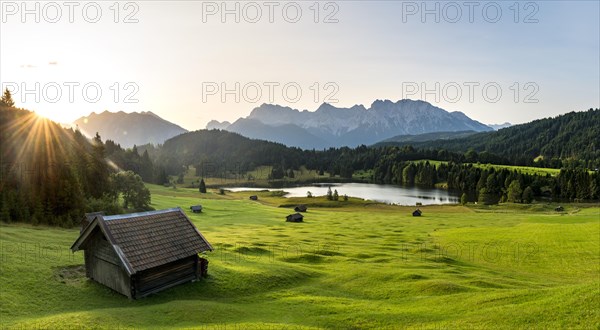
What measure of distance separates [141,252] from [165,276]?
2.89 metres

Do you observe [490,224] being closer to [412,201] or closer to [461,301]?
[461,301]

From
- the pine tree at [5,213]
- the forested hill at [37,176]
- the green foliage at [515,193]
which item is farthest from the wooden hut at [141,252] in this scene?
the green foliage at [515,193]

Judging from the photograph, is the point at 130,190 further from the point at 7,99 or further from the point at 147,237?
the point at 147,237

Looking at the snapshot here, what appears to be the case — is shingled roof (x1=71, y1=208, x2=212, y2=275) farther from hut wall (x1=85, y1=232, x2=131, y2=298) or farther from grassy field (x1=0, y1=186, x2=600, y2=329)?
grassy field (x1=0, y1=186, x2=600, y2=329)


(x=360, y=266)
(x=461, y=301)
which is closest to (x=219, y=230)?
(x=360, y=266)

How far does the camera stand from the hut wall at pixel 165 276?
2641 cm

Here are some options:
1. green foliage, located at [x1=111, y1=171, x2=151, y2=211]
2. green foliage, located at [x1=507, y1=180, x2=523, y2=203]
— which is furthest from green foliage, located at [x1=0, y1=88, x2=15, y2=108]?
green foliage, located at [x1=507, y1=180, x2=523, y2=203]

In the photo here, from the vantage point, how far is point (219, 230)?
6272 centimetres

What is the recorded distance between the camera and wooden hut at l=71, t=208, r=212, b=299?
86.1ft

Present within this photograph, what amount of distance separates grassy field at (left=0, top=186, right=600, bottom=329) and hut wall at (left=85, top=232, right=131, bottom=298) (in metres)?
0.68

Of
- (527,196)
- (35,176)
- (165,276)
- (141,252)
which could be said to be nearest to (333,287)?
(165,276)

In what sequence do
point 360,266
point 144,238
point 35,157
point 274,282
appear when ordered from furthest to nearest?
point 35,157
point 360,266
point 274,282
point 144,238

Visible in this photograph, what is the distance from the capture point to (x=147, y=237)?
28.1 m

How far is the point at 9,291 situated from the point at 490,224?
8644 centimetres
